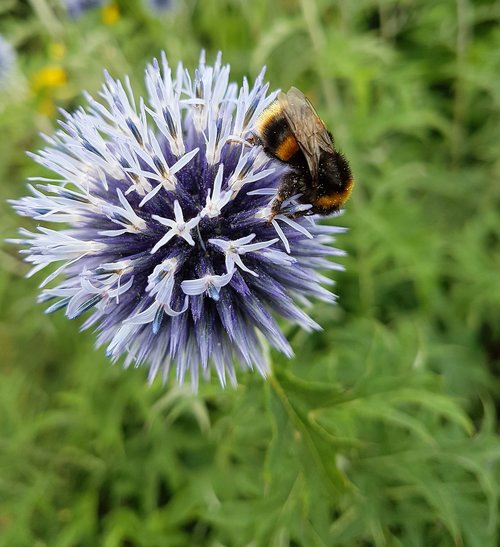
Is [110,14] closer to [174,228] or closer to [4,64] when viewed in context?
[4,64]

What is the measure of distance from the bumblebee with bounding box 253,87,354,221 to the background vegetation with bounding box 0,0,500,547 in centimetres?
39

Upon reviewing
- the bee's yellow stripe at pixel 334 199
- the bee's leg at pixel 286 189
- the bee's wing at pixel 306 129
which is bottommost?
the bee's yellow stripe at pixel 334 199

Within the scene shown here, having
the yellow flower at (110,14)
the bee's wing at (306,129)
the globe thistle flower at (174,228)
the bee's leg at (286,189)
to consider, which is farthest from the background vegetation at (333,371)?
the bee's wing at (306,129)

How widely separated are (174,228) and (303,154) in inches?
12.1

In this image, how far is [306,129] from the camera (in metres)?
1.08

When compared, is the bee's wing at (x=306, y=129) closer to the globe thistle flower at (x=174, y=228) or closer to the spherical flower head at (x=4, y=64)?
the globe thistle flower at (x=174, y=228)

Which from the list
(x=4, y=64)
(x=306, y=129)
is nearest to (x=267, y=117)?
(x=306, y=129)

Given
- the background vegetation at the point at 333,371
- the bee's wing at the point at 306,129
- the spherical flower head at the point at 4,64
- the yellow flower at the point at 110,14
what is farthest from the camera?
the yellow flower at the point at 110,14

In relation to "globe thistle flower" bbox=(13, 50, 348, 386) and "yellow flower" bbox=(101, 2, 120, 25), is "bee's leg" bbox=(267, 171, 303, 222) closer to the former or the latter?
"globe thistle flower" bbox=(13, 50, 348, 386)

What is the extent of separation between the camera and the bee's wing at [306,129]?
1.07 metres

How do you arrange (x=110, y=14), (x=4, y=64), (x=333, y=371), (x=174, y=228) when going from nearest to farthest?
(x=174, y=228)
(x=333, y=371)
(x=4, y=64)
(x=110, y=14)

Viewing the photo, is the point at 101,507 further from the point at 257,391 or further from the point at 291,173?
the point at 291,173

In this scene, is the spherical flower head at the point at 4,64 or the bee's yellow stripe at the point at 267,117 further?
the spherical flower head at the point at 4,64

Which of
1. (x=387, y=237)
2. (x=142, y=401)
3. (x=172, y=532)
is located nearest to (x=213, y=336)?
(x=142, y=401)
